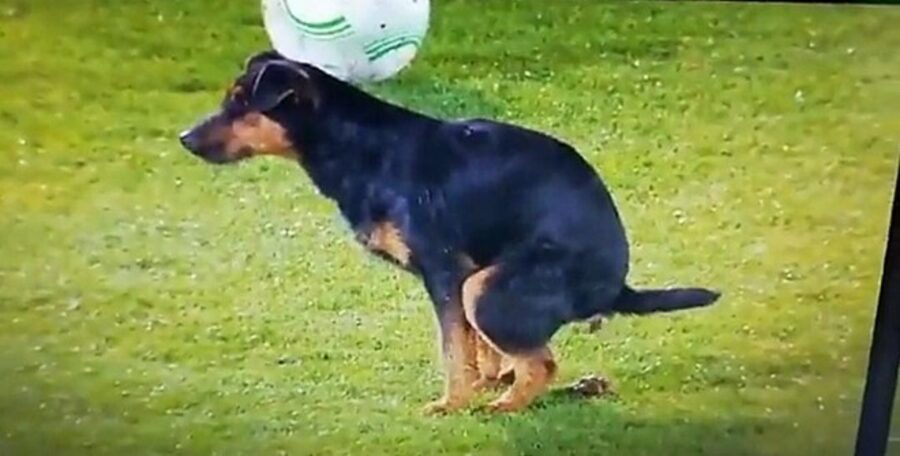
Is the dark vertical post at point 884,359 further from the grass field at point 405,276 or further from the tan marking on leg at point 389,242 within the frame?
the tan marking on leg at point 389,242

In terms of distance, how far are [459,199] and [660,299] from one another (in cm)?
21

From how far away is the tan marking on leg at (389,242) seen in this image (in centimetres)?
124

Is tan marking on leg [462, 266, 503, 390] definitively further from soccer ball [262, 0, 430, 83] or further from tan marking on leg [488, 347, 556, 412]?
soccer ball [262, 0, 430, 83]

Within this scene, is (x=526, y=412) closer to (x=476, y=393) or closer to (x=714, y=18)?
(x=476, y=393)

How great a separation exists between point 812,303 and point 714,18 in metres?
0.31

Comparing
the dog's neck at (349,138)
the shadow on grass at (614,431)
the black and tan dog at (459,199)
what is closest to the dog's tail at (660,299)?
the black and tan dog at (459,199)

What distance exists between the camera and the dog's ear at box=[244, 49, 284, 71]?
1168 millimetres

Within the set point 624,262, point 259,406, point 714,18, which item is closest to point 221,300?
point 259,406

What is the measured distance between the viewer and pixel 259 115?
121 centimetres

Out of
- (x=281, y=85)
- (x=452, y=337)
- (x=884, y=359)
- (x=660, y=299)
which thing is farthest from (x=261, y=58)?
(x=884, y=359)

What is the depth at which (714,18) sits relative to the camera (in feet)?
3.73

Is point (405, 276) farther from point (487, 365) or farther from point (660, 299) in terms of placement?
point (660, 299)

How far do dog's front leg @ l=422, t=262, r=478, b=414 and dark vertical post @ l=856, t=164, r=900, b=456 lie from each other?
0.39 m

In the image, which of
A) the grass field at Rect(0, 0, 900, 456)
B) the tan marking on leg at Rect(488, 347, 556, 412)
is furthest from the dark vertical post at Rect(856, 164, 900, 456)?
the tan marking on leg at Rect(488, 347, 556, 412)
